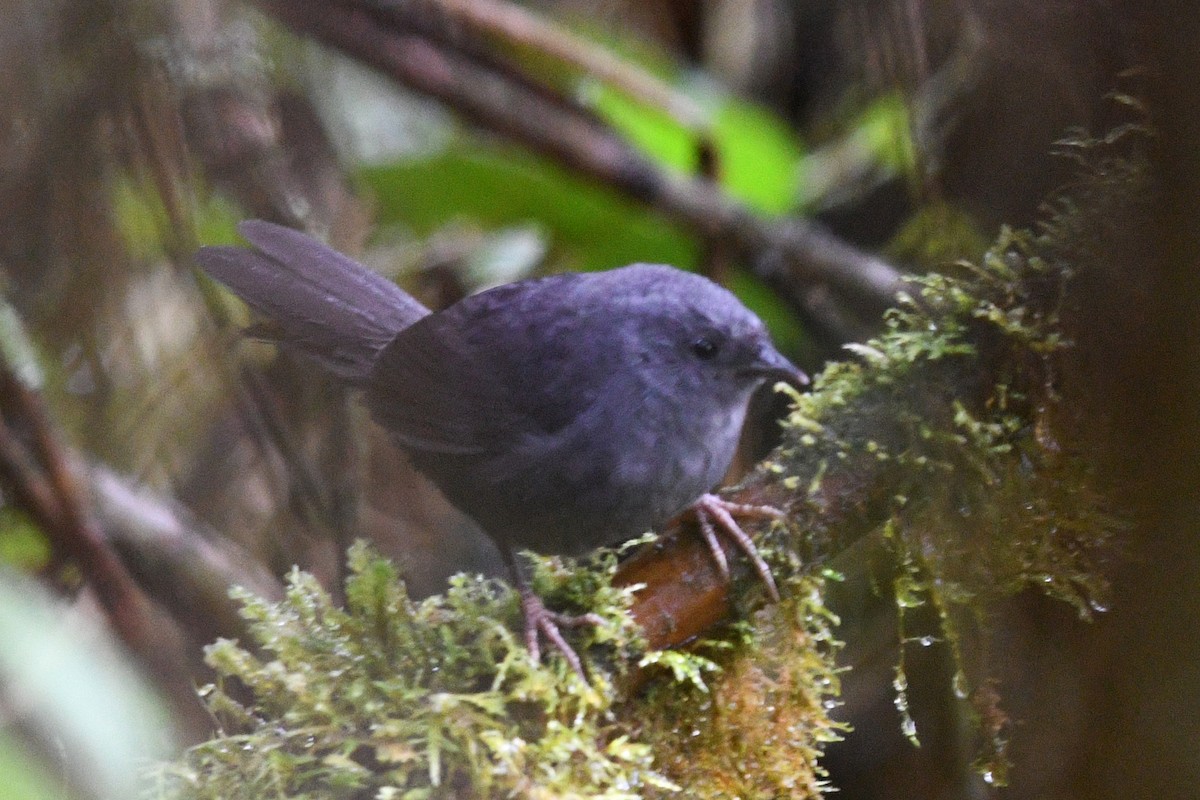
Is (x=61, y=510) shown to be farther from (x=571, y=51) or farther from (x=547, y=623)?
(x=571, y=51)

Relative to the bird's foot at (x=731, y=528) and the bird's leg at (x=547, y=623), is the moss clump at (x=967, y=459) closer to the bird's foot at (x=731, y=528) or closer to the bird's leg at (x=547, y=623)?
the bird's foot at (x=731, y=528)

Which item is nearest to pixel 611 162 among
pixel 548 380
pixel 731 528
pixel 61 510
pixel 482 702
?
pixel 548 380

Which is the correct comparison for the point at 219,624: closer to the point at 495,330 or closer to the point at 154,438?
the point at 154,438

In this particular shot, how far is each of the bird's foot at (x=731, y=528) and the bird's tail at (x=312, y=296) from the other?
A: 80 cm

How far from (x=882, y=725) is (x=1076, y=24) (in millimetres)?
1465

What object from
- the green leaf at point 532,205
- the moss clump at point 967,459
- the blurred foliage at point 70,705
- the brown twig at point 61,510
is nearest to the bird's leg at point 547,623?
the moss clump at point 967,459

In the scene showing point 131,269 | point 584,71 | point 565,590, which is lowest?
point 565,590

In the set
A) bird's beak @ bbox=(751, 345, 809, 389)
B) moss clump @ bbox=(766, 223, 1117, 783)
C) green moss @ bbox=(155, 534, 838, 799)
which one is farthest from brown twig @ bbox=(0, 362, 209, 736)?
moss clump @ bbox=(766, 223, 1117, 783)

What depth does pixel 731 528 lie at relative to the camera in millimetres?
1705

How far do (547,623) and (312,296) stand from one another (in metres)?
0.94

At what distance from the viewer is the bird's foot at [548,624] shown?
154 cm

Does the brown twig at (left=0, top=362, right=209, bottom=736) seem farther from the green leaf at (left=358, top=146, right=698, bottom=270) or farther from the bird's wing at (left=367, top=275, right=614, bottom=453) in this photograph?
the green leaf at (left=358, top=146, right=698, bottom=270)

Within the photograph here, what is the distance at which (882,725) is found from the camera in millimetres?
2232

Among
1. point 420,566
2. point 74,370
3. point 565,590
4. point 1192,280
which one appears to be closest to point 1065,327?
point 1192,280
